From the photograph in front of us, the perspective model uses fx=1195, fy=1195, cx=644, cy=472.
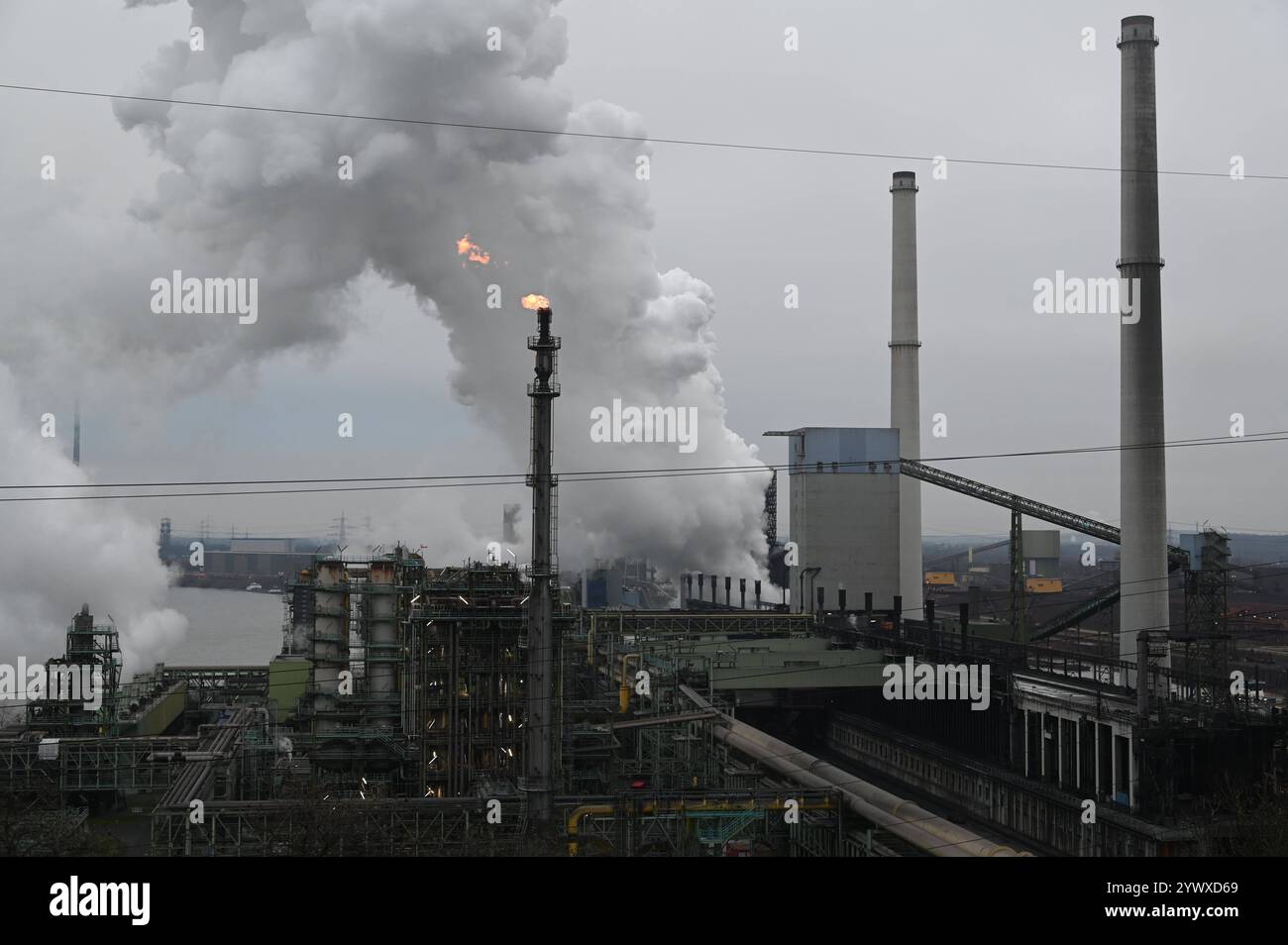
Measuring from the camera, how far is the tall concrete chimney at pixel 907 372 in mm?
47031

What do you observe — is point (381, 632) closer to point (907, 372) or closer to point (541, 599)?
point (541, 599)

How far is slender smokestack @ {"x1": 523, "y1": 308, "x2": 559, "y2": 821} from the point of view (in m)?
18.8

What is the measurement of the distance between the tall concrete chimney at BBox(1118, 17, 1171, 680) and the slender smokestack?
728 inches

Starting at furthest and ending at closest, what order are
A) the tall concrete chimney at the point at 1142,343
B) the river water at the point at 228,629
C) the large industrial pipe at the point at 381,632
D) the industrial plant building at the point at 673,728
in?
the river water at the point at 228,629 < the tall concrete chimney at the point at 1142,343 < the large industrial pipe at the point at 381,632 < the industrial plant building at the point at 673,728

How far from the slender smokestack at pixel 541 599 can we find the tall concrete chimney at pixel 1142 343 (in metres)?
18.5

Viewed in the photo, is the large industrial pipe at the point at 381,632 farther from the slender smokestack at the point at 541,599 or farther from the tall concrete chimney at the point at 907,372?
the tall concrete chimney at the point at 907,372

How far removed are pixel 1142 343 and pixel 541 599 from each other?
19829 millimetres

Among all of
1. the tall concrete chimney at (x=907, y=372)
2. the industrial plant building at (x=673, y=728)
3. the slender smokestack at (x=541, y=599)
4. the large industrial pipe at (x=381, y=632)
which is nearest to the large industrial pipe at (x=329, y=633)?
the industrial plant building at (x=673, y=728)

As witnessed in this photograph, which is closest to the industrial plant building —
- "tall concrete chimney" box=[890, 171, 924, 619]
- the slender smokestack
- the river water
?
the slender smokestack

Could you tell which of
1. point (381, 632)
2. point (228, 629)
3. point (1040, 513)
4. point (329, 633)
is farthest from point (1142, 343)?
point (228, 629)

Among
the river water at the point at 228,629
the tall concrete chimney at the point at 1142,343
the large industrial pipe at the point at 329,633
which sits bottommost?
the river water at the point at 228,629

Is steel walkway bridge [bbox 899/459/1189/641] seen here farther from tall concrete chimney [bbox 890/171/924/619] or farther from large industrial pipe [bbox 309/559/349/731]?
large industrial pipe [bbox 309/559/349/731]
